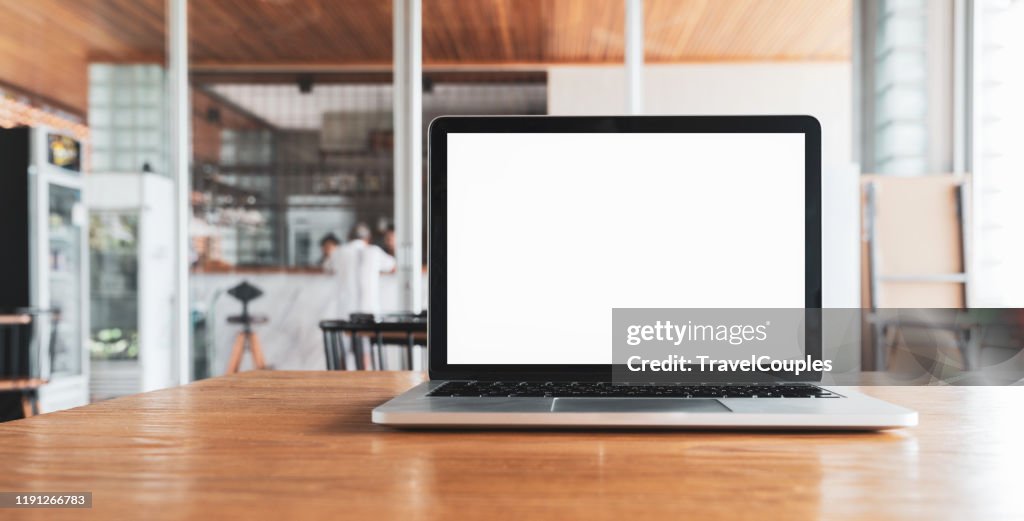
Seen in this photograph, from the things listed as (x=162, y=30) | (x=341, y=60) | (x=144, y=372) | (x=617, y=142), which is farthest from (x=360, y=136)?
(x=617, y=142)

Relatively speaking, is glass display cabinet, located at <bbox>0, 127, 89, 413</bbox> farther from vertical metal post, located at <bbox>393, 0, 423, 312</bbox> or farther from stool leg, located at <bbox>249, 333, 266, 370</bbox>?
vertical metal post, located at <bbox>393, 0, 423, 312</bbox>

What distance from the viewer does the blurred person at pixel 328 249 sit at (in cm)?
445

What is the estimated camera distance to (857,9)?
13.6ft

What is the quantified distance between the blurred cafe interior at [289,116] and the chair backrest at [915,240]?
→ 0.97 ft

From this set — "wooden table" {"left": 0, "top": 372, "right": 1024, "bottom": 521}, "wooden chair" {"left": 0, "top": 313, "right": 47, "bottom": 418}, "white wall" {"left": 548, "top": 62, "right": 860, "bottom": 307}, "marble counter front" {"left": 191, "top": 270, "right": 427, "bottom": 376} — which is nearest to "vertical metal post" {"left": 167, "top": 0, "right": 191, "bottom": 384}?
"marble counter front" {"left": 191, "top": 270, "right": 427, "bottom": 376}

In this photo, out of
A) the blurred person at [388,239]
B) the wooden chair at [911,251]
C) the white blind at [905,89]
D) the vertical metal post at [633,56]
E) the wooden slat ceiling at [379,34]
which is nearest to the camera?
the wooden chair at [911,251]

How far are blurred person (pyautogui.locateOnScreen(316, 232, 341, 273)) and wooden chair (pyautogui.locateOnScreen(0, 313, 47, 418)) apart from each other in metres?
1.72

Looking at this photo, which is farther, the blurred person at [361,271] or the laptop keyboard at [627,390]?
the blurred person at [361,271]

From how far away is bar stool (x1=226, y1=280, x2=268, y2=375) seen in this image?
4504 millimetres

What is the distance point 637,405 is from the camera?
60 cm

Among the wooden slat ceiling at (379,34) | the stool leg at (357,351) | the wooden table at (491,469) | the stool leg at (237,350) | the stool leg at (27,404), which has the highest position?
the wooden slat ceiling at (379,34)

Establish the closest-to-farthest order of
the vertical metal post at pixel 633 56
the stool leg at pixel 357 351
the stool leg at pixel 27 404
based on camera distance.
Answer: the stool leg at pixel 357 351 < the stool leg at pixel 27 404 < the vertical metal post at pixel 633 56

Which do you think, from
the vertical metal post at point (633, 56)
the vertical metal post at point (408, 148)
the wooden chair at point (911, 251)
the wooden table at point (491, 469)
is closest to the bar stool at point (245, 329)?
the vertical metal post at point (408, 148)

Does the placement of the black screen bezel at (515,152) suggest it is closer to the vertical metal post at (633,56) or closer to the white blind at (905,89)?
the vertical metal post at (633,56)
